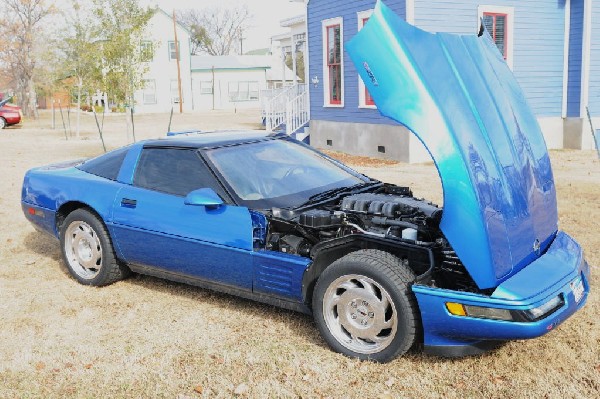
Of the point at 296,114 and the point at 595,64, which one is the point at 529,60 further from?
the point at 296,114

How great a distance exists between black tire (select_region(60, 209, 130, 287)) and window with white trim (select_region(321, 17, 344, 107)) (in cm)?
1182

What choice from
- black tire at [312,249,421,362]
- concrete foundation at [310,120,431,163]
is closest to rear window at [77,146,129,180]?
black tire at [312,249,421,362]

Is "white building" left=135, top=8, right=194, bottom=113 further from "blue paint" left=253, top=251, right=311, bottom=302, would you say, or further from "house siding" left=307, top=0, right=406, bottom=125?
"blue paint" left=253, top=251, right=311, bottom=302

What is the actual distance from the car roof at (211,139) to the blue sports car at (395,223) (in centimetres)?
3

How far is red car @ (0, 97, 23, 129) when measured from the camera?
32000mm

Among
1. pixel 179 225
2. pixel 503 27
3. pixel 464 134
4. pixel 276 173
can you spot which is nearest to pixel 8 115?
pixel 503 27

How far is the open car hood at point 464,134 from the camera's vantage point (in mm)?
3605

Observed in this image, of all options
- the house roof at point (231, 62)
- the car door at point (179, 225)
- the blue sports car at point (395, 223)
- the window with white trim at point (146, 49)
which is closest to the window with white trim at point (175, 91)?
the house roof at point (231, 62)

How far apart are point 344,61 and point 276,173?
473 inches

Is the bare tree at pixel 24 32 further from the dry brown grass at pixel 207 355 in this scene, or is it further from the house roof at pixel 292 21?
the dry brown grass at pixel 207 355

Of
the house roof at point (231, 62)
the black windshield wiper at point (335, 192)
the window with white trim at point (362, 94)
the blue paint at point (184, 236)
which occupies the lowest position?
the blue paint at point (184, 236)

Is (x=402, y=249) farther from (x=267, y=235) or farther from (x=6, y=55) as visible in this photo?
(x=6, y=55)

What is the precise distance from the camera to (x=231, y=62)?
194 ft

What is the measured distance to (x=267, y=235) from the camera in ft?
14.6
